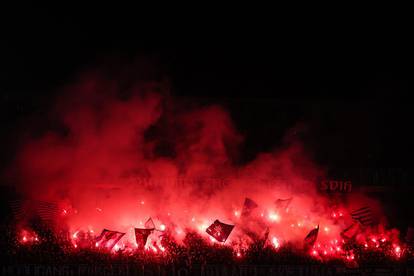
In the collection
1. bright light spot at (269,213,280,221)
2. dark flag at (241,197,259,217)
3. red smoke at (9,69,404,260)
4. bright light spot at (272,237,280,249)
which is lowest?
bright light spot at (272,237,280,249)

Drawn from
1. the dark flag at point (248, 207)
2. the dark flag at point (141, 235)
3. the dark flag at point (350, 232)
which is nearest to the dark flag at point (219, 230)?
the dark flag at point (248, 207)

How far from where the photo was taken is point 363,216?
24.9ft

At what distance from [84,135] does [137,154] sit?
1.12 m

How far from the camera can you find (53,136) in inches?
295

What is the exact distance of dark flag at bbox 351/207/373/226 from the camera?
7.53m

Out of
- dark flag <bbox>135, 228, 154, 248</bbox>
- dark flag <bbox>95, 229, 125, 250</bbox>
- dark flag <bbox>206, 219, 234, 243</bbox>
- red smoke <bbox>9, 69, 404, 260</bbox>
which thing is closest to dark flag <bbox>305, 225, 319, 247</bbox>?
red smoke <bbox>9, 69, 404, 260</bbox>

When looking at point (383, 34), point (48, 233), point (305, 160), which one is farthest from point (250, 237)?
point (383, 34)

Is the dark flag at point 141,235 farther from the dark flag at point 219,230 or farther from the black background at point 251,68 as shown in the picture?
the black background at point 251,68

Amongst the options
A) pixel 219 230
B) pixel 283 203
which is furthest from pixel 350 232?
pixel 219 230

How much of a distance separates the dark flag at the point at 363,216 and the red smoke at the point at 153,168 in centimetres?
16

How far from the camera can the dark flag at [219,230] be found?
261 inches

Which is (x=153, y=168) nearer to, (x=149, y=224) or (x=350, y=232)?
(x=149, y=224)

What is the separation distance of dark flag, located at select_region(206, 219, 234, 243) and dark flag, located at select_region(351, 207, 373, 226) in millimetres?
2705

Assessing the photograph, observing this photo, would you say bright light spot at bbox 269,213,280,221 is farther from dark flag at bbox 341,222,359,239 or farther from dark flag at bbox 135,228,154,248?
dark flag at bbox 135,228,154,248
